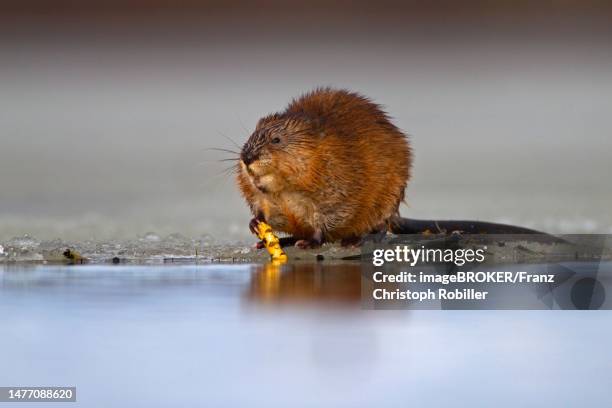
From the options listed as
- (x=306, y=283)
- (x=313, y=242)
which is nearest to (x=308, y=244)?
(x=313, y=242)

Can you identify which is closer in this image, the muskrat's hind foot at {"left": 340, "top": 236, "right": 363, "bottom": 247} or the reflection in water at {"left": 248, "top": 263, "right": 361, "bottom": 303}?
the reflection in water at {"left": 248, "top": 263, "right": 361, "bottom": 303}

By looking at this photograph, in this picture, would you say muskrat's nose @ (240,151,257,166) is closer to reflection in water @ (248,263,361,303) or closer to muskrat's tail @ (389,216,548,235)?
reflection in water @ (248,263,361,303)

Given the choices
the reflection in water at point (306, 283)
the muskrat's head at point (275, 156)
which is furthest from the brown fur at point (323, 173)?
the reflection in water at point (306, 283)

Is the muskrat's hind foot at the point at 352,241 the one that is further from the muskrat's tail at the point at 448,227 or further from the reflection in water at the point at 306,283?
the reflection in water at the point at 306,283

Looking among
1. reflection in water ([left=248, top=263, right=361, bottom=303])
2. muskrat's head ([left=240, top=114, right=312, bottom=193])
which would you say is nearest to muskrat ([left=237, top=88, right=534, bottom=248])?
muskrat's head ([left=240, top=114, right=312, bottom=193])

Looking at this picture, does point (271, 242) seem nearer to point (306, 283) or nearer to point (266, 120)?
point (266, 120)
